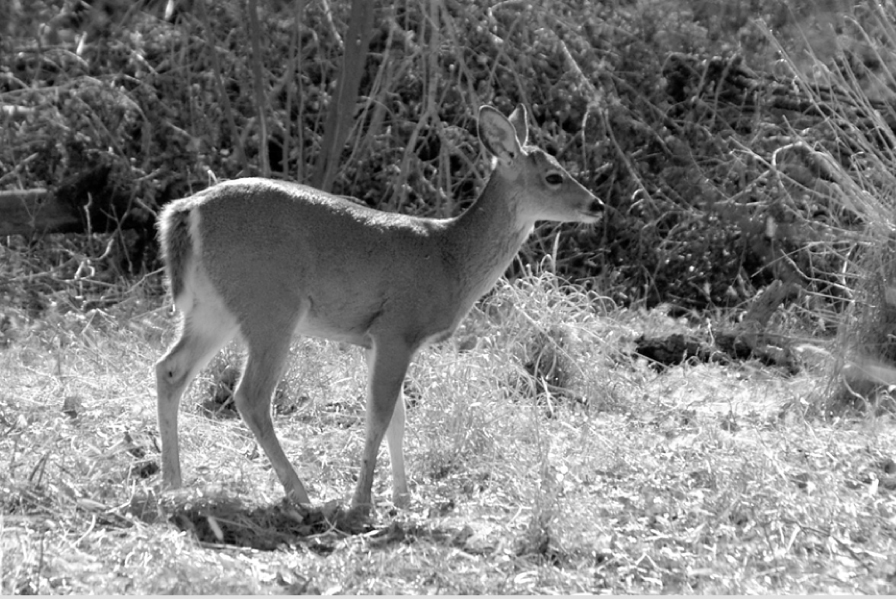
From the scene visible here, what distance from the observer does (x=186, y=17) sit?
11.6 meters

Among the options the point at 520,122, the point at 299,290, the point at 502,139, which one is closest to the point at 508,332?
the point at 520,122

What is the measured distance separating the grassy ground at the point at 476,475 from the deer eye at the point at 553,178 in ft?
3.94

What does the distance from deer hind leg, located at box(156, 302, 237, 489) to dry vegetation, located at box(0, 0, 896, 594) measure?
0.96 feet

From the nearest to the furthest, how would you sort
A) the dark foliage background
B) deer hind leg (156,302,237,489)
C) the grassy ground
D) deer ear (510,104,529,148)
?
1. the grassy ground
2. deer hind leg (156,302,237,489)
3. deer ear (510,104,529,148)
4. the dark foliage background

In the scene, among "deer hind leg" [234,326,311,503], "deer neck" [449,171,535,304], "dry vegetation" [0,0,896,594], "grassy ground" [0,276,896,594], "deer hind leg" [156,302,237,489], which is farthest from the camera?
"deer neck" [449,171,535,304]

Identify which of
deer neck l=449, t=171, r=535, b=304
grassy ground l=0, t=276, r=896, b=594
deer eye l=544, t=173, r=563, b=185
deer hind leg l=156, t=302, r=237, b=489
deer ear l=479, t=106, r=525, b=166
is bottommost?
grassy ground l=0, t=276, r=896, b=594

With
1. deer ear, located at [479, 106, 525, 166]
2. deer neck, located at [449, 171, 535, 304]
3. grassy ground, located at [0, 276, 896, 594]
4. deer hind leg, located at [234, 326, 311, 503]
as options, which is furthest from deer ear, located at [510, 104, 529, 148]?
deer hind leg, located at [234, 326, 311, 503]

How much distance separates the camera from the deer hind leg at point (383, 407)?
6.11 meters

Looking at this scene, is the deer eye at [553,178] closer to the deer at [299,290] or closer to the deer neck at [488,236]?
the deer neck at [488,236]

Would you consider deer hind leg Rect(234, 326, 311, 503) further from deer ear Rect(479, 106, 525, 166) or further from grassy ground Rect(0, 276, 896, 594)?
deer ear Rect(479, 106, 525, 166)

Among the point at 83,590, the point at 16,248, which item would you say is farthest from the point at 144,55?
the point at 83,590

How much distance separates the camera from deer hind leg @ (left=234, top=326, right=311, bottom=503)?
605 centimetres

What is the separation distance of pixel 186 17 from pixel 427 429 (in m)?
6.10

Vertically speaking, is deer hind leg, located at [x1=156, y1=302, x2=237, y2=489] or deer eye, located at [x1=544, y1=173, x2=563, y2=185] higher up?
deer eye, located at [x1=544, y1=173, x2=563, y2=185]
